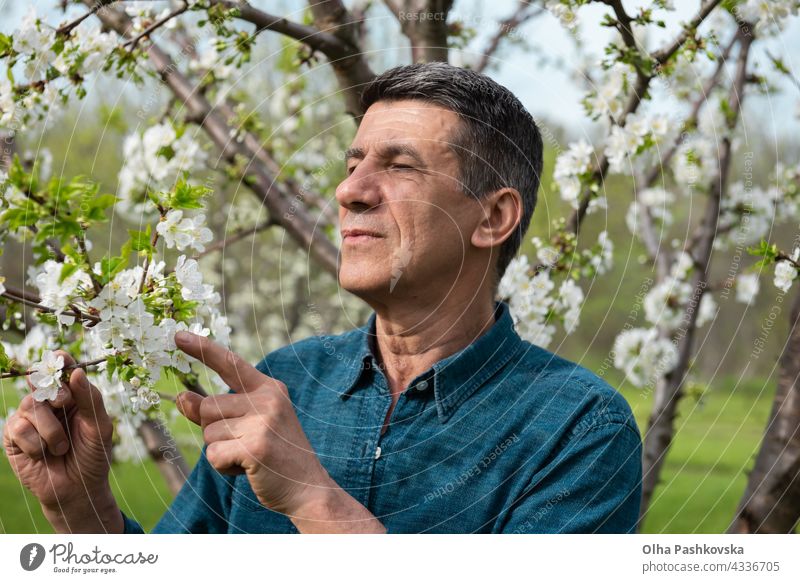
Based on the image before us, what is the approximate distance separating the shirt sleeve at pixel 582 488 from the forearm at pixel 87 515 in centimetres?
47

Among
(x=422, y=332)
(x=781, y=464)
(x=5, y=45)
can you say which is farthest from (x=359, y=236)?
(x=781, y=464)

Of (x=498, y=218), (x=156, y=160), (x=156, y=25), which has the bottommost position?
(x=498, y=218)

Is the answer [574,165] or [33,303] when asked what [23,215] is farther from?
[574,165]

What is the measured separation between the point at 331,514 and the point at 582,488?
0.92 ft

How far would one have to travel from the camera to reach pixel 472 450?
3.34 ft

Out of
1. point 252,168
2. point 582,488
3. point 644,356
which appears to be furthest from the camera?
point 644,356

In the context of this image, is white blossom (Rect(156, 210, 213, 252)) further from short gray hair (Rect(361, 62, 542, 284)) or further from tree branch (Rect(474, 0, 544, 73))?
tree branch (Rect(474, 0, 544, 73))

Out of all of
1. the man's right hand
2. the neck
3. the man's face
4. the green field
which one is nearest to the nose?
the man's face

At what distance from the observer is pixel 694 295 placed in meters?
1.72

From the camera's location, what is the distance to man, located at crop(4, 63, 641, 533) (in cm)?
96

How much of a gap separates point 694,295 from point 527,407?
2.70 ft

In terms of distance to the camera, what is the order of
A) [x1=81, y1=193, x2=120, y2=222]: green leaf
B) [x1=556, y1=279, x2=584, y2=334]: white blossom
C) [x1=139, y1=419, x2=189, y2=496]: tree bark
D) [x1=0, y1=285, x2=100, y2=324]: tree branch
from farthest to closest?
1. [x1=139, y1=419, x2=189, y2=496]: tree bark
2. [x1=556, y1=279, x2=584, y2=334]: white blossom
3. [x1=0, y1=285, x2=100, y2=324]: tree branch
4. [x1=81, y1=193, x2=120, y2=222]: green leaf

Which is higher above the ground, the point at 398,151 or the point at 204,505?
the point at 398,151
